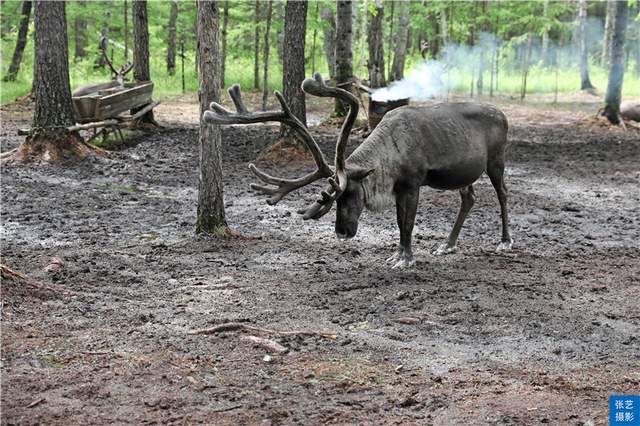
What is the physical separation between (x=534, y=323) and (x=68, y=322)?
12.8 ft

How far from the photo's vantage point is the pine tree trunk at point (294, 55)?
15.4 metres

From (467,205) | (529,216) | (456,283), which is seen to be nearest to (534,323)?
(456,283)

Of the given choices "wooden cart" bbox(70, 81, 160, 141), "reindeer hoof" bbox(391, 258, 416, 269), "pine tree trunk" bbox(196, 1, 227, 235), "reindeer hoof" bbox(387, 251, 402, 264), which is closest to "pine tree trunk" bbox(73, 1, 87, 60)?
"wooden cart" bbox(70, 81, 160, 141)

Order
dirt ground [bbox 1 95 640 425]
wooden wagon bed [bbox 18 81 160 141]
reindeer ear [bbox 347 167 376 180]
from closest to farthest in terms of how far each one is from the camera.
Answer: dirt ground [bbox 1 95 640 425], reindeer ear [bbox 347 167 376 180], wooden wagon bed [bbox 18 81 160 141]

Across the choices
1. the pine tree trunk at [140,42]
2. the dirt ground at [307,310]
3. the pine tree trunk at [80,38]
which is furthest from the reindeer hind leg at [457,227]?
the pine tree trunk at [80,38]

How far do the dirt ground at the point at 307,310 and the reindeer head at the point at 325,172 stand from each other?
2.27 feet

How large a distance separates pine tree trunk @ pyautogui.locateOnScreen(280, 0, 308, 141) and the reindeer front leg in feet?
22.7

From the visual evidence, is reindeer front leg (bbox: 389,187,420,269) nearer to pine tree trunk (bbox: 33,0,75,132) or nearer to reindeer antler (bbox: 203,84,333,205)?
reindeer antler (bbox: 203,84,333,205)

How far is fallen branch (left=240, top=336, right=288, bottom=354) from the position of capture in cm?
604

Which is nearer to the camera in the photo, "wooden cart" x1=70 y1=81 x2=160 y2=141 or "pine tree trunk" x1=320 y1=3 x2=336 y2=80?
"wooden cart" x1=70 y1=81 x2=160 y2=141

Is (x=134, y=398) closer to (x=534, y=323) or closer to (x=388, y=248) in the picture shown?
(x=534, y=323)

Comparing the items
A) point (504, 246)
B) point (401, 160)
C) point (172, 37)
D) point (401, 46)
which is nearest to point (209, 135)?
point (401, 160)

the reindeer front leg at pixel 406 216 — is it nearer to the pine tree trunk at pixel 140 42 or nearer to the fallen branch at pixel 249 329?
the fallen branch at pixel 249 329

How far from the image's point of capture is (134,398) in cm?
505
